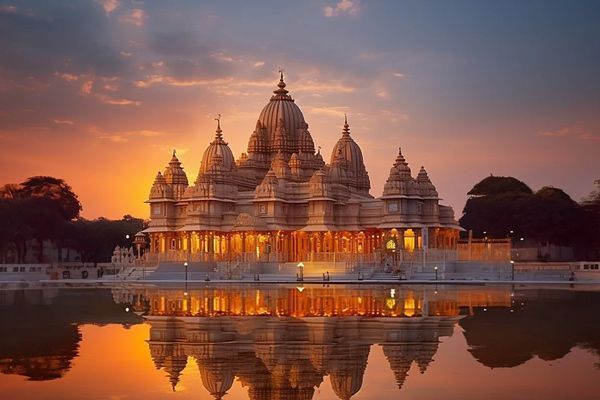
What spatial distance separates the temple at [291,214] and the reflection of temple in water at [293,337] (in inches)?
1208

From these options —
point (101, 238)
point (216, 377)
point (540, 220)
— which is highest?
point (540, 220)

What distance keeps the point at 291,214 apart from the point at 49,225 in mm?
27462

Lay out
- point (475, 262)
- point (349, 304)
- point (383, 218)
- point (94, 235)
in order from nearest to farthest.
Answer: point (349, 304) → point (475, 262) → point (383, 218) → point (94, 235)

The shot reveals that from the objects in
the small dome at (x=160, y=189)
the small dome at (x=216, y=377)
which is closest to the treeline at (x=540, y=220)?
the small dome at (x=160, y=189)

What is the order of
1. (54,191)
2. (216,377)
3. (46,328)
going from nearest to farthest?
(216,377) → (46,328) → (54,191)

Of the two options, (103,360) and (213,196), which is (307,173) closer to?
(213,196)

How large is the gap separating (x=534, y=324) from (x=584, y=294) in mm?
17735

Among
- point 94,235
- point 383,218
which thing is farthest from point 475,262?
point 94,235

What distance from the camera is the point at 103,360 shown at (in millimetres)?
18062

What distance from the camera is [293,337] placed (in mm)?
21297

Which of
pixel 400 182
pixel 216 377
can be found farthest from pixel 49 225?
pixel 216 377

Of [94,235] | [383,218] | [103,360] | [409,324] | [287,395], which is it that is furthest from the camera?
[94,235]

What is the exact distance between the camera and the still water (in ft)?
47.2

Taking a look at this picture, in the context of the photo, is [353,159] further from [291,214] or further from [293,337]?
[293,337]
